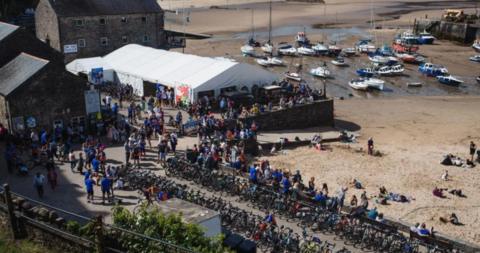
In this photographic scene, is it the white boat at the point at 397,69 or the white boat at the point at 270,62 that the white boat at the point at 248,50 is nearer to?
the white boat at the point at 270,62

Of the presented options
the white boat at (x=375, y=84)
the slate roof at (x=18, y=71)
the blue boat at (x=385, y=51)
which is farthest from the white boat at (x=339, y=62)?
the slate roof at (x=18, y=71)

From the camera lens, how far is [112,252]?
1015 centimetres

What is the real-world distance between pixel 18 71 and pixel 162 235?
764 inches

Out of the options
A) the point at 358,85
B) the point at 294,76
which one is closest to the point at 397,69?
the point at 358,85

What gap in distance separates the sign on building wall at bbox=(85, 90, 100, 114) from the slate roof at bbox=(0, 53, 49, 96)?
274 cm

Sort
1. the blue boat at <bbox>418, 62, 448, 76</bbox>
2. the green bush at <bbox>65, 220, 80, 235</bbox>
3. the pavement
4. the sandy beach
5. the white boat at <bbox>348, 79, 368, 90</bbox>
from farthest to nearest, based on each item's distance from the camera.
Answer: the blue boat at <bbox>418, 62, 448, 76</bbox>
the white boat at <bbox>348, 79, 368, 90</bbox>
the sandy beach
the pavement
the green bush at <bbox>65, 220, 80, 235</bbox>

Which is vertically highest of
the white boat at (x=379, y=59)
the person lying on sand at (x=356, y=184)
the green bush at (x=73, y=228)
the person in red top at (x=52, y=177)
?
the green bush at (x=73, y=228)

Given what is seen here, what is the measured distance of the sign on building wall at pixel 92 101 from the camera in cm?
2858

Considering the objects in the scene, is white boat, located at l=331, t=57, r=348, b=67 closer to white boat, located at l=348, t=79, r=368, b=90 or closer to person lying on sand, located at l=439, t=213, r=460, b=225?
white boat, located at l=348, t=79, r=368, b=90

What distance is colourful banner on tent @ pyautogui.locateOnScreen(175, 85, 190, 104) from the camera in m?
34.4

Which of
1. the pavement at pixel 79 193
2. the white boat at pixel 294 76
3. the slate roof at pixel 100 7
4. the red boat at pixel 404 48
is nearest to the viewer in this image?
the pavement at pixel 79 193

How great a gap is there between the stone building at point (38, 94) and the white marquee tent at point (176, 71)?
317 inches

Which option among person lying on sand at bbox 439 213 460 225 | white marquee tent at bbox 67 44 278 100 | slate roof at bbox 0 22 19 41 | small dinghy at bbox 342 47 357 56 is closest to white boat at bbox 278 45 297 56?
small dinghy at bbox 342 47 357 56

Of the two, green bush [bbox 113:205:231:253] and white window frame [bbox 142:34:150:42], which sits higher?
white window frame [bbox 142:34:150:42]
